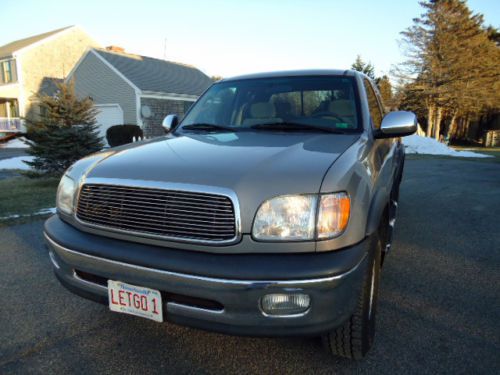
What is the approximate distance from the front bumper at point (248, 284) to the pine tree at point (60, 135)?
7023 mm

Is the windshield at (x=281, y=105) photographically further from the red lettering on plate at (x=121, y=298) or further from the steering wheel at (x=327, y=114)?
the red lettering on plate at (x=121, y=298)

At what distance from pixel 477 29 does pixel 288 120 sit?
35.4 metres

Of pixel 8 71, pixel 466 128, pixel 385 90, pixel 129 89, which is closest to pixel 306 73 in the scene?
pixel 129 89

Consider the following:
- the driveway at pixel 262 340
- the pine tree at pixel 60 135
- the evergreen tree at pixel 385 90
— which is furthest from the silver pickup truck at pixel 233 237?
the evergreen tree at pixel 385 90

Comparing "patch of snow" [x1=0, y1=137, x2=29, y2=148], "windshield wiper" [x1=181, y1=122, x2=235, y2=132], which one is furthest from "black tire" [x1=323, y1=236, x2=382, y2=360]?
"patch of snow" [x1=0, y1=137, x2=29, y2=148]

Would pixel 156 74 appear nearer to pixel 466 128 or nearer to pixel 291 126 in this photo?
pixel 291 126

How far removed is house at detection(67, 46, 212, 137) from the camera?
20359 mm

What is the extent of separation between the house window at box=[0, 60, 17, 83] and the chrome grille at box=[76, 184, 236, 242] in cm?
3041

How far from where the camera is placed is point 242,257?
5.72 ft

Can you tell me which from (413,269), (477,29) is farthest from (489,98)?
(413,269)

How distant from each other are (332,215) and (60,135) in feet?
25.4

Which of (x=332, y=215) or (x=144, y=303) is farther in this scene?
(x=144, y=303)

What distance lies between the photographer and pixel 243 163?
1961 mm

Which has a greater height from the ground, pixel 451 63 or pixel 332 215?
pixel 451 63
